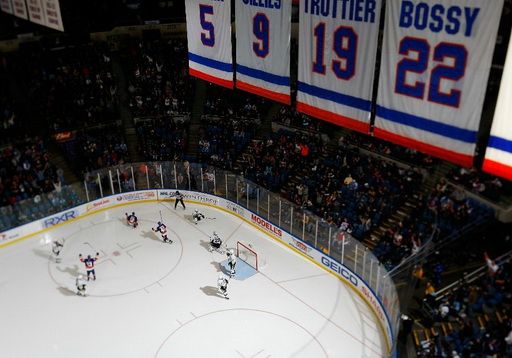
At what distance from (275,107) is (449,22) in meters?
18.8

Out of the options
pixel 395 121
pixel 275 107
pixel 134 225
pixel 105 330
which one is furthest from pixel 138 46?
pixel 395 121

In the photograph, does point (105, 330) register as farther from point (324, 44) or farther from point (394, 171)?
point (394, 171)

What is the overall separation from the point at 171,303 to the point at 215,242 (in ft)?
11.2

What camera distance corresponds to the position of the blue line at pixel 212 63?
15.5 meters

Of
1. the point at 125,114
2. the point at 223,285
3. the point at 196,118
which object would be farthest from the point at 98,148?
the point at 223,285

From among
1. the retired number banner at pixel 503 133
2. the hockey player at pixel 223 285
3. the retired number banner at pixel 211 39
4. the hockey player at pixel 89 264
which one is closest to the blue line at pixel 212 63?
the retired number banner at pixel 211 39

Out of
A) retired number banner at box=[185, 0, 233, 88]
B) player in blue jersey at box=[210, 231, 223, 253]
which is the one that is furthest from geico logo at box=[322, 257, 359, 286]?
retired number banner at box=[185, 0, 233, 88]

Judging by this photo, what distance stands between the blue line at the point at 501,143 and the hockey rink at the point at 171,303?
7.13m

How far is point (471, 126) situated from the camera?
9.84 meters

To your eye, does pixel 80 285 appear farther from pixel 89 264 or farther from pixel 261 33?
pixel 261 33

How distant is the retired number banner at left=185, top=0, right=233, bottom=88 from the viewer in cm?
1513

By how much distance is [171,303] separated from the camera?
16.2 metres

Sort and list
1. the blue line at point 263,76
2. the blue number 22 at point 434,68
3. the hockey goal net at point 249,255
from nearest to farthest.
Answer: the blue number 22 at point 434,68 → the blue line at point 263,76 → the hockey goal net at point 249,255

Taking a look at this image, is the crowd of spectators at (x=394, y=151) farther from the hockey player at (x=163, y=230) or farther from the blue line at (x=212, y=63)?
the hockey player at (x=163, y=230)
